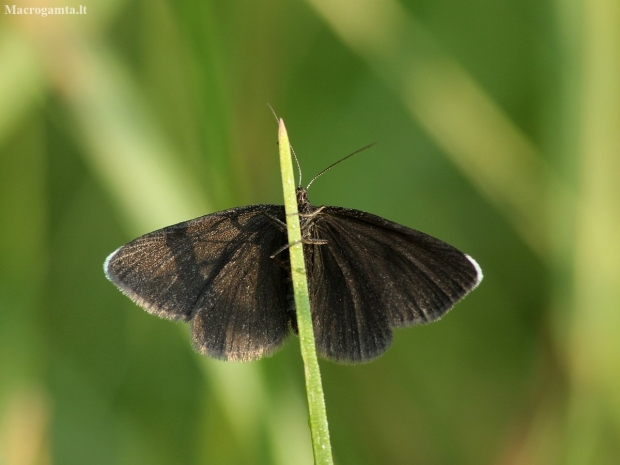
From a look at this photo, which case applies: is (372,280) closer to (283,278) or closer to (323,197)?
(283,278)

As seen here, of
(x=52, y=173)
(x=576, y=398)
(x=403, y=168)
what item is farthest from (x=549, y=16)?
(x=52, y=173)

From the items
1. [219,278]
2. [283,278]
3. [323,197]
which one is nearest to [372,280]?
[283,278]

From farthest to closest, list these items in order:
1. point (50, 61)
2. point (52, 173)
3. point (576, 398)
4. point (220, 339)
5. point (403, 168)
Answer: point (403, 168)
point (52, 173)
point (50, 61)
point (576, 398)
point (220, 339)

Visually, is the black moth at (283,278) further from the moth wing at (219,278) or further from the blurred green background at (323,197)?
the blurred green background at (323,197)

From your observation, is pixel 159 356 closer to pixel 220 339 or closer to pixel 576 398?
pixel 220 339
